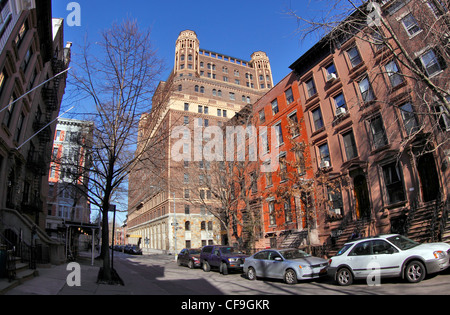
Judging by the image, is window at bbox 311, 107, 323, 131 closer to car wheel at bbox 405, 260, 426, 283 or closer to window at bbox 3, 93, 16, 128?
car wheel at bbox 405, 260, 426, 283

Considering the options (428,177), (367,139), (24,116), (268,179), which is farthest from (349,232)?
(24,116)

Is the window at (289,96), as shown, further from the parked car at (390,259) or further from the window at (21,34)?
the window at (21,34)

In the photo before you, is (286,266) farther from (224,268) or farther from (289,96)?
(289,96)

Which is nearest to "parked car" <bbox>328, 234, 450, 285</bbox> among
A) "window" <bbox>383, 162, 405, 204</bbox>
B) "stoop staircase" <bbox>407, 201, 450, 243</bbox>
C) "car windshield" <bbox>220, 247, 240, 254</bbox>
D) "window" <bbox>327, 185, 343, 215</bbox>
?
"stoop staircase" <bbox>407, 201, 450, 243</bbox>

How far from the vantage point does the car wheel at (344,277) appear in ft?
32.4

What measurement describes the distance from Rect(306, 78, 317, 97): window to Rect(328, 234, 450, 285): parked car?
15.6 m

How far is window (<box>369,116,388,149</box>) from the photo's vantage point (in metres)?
17.1

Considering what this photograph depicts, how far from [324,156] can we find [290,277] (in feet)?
38.9

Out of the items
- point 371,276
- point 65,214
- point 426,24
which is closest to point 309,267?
point 371,276

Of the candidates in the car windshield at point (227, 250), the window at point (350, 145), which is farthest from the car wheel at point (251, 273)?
the window at point (350, 145)

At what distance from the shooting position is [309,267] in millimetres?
11109
